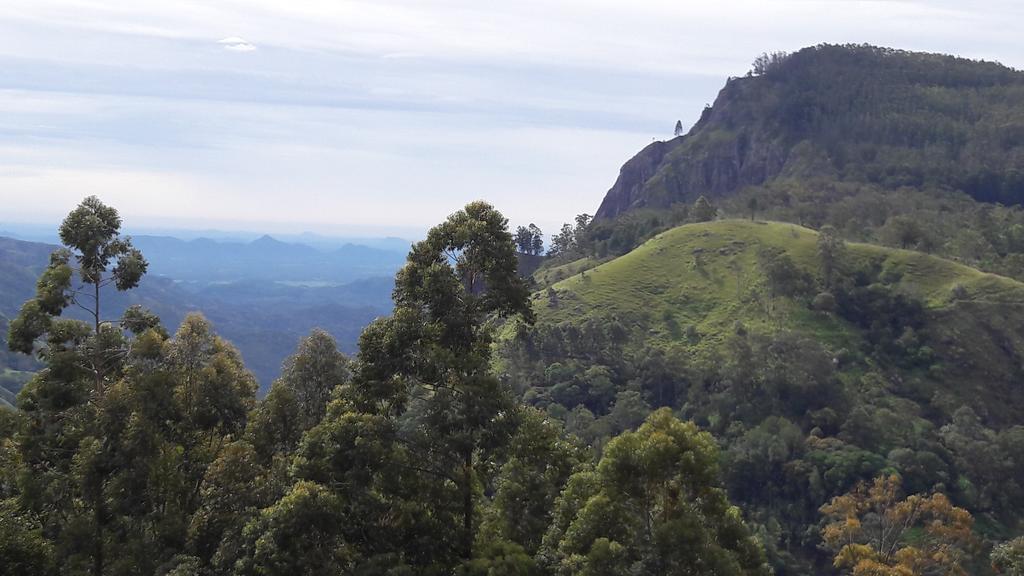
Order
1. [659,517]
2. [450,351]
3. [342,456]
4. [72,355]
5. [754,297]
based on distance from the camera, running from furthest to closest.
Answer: [754,297] < [72,355] < [450,351] < [342,456] < [659,517]

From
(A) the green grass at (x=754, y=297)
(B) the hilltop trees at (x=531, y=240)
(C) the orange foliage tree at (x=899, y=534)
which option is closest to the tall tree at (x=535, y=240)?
(B) the hilltop trees at (x=531, y=240)

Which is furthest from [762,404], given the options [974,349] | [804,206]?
[804,206]

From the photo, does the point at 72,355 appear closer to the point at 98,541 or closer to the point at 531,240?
the point at 98,541

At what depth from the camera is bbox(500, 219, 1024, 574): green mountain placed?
234ft

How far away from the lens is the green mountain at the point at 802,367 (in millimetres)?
71312

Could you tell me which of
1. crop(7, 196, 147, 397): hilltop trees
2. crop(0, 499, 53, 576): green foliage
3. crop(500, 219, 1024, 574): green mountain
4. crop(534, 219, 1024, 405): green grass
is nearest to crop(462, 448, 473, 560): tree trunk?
crop(0, 499, 53, 576): green foliage

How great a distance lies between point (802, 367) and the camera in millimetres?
82000

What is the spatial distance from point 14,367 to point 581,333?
502 feet

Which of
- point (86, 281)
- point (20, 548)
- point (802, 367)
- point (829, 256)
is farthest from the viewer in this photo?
point (829, 256)

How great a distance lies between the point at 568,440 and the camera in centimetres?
2188

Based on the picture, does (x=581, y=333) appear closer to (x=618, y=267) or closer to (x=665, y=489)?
(x=618, y=267)

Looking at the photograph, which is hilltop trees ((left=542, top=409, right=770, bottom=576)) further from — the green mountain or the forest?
the green mountain

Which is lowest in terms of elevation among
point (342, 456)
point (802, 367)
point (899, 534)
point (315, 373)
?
point (899, 534)

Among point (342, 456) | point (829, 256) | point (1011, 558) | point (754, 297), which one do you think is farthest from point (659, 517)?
point (829, 256)
